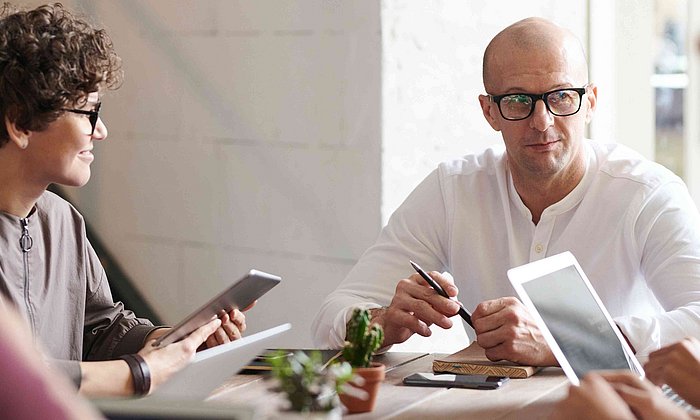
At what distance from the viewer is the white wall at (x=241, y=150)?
3.29 m

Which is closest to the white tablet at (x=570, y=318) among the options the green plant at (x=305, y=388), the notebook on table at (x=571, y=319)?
the notebook on table at (x=571, y=319)

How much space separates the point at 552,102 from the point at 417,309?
63 cm

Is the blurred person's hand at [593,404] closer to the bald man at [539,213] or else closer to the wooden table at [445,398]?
the wooden table at [445,398]

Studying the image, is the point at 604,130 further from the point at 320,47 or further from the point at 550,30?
the point at 550,30

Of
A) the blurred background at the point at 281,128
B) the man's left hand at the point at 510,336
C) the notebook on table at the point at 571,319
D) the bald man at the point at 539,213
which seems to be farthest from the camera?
the blurred background at the point at 281,128

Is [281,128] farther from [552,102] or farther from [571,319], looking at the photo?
[571,319]

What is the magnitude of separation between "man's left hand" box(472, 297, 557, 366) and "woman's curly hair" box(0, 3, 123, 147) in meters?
0.93

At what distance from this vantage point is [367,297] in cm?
243

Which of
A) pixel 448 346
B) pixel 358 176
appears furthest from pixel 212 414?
pixel 448 346

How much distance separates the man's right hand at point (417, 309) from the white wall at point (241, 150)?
112 cm

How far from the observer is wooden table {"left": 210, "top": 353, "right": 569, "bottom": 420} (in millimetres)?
1644

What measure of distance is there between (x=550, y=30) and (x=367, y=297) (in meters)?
0.77

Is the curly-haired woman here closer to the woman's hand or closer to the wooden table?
the woman's hand

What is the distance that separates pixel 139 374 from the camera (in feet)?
5.94
